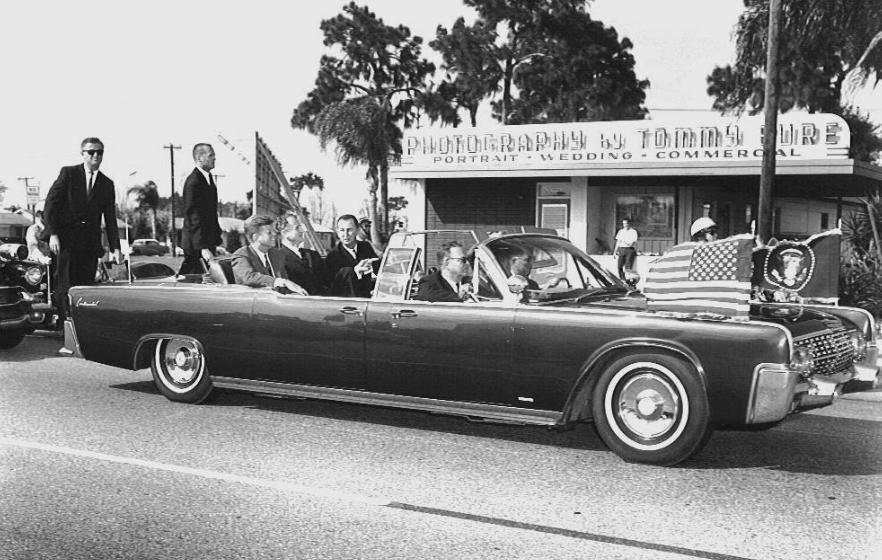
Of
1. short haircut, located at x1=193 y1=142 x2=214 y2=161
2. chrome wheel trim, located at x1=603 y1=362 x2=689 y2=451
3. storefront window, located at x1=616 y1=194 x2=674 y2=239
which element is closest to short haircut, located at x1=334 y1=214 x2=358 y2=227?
short haircut, located at x1=193 y1=142 x2=214 y2=161

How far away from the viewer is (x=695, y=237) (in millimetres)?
9086

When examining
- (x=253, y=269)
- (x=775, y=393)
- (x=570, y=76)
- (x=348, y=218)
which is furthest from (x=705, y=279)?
(x=570, y=76)

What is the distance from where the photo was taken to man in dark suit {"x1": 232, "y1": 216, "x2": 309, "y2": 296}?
6.90 metres

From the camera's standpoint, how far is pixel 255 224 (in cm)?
762

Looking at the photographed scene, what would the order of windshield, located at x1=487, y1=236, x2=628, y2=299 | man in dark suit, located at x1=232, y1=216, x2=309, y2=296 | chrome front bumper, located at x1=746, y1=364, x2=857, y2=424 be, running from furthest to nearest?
man in dark suit, located at x1=232, y1=216, x2=309, y2=296, windshield, located at x1=487, y1=236, x2=628, y2=299, chrome front bumper, located at x1=746, y1=364, x2=857, y2=424

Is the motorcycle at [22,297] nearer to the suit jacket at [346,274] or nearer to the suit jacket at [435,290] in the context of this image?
the suit jacket at [346,274]

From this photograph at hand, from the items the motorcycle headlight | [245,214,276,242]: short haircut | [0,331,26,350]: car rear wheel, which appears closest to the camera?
[245,214,276,242]: short haircut

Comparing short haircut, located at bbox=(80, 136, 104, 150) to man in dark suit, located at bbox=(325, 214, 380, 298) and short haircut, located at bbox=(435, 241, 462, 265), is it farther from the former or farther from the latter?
short haircut, located at bbox=(435, 241, 462, 265)

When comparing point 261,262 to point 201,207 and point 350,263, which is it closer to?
point 350,263

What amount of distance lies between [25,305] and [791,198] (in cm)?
2380

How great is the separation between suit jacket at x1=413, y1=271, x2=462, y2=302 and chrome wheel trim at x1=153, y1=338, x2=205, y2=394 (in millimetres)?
1929

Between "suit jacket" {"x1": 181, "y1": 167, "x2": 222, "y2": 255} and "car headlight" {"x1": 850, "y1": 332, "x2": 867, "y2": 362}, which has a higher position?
"suit jacket" {"x1": 181, "y1": 167, "x2": 222, "y2": 255}

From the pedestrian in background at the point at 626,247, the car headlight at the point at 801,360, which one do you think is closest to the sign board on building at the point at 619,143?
the pedestrian in background at the point at 626,247

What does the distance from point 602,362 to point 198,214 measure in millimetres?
4590
